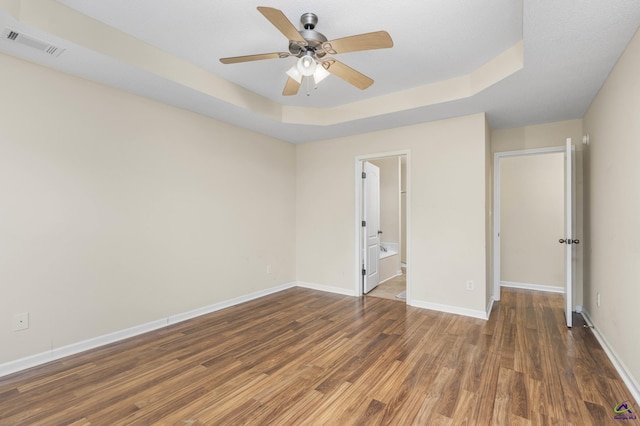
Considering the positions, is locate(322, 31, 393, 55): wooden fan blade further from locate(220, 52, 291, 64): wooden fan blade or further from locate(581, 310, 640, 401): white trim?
locate(581, 310, 640, 401): white trim

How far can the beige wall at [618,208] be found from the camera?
204cm

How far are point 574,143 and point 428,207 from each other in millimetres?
2015

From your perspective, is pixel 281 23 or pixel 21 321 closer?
pixel 281 23

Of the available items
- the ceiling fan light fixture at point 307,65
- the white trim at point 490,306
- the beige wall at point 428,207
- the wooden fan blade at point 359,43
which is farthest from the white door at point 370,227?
the wooden fan blade at point 359,43

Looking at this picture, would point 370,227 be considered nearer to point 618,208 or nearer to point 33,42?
point 618,208

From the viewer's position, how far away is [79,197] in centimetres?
267

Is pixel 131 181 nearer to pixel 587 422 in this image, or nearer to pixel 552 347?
pixel 587 422

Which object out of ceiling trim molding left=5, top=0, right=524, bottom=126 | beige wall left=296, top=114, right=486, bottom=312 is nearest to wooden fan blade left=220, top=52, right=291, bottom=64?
ceiling trim molding left=5, top=0, right=524, bottom=126

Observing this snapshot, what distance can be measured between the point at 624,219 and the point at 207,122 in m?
4.10

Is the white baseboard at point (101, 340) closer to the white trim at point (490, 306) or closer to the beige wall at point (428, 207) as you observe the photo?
the beige wall at point (428, 207)

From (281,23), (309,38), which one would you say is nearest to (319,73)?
(309,38)

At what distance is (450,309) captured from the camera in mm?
3744

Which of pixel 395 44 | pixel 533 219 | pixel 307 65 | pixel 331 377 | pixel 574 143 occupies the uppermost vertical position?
pixel 395 44

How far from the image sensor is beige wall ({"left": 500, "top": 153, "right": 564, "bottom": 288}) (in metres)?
4.77
